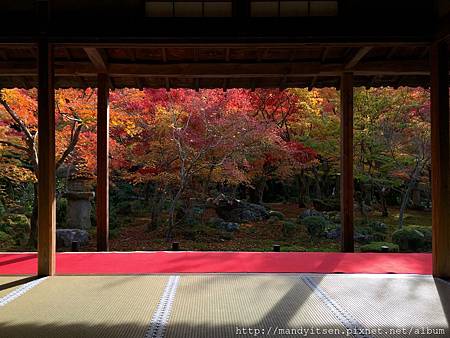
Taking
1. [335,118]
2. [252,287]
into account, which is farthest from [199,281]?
[335,118]

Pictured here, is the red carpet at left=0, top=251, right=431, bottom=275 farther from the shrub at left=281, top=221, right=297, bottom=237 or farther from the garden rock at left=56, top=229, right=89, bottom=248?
the shrub at left=281, top=221, right=297, bottom=237

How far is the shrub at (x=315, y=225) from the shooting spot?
11.7 metres

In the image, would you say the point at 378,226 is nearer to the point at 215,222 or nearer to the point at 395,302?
the point at 215,222

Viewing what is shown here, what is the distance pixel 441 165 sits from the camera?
156 inches

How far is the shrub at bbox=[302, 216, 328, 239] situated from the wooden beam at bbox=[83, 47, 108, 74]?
8428 millimetres

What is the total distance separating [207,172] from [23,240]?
5591 millimetres

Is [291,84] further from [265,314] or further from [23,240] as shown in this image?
[23,240]

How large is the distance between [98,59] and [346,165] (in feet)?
12.4

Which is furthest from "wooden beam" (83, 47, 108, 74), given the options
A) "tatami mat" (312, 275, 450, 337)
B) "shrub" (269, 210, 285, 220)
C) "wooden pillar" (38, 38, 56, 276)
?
"shrub" (269, 210, 285, 220)

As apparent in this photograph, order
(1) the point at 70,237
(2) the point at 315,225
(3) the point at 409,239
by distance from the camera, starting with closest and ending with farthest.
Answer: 1. (3) the point at 409,239
2. (1) the point at 70,237
3. (2) the point at 315,225

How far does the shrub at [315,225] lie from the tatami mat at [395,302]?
7788 millimetres

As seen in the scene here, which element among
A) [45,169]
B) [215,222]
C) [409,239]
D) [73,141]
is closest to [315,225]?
[409,239]

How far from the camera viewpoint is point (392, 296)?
10.9ft

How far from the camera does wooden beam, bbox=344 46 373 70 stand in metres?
4.73
